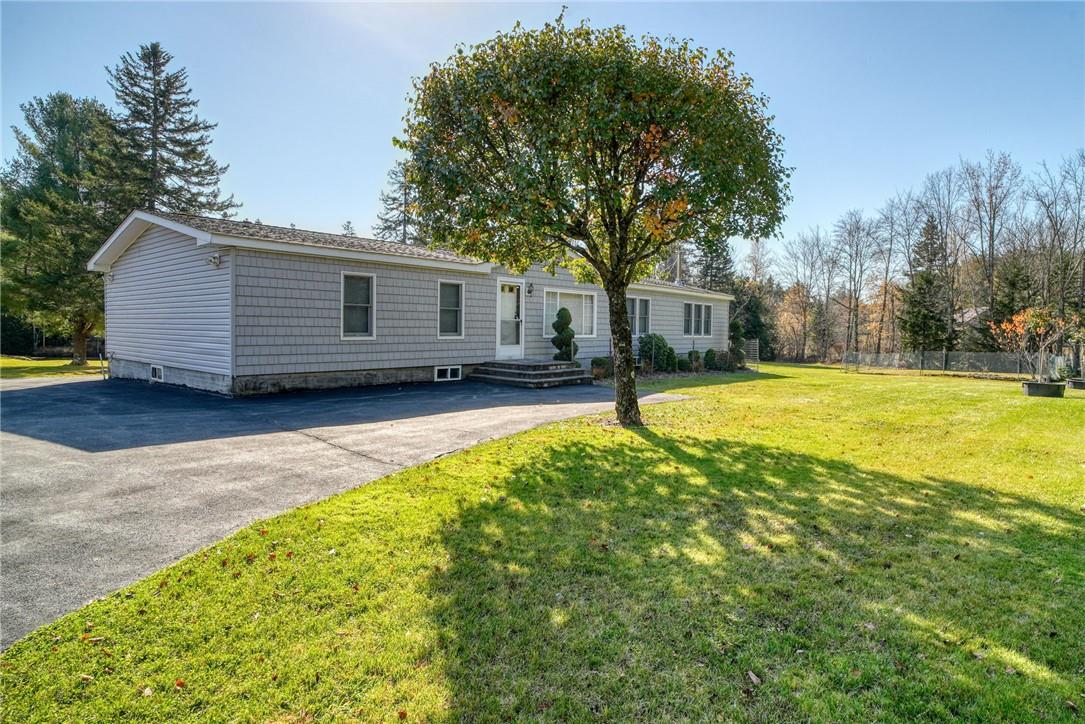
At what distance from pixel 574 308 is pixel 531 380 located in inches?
178

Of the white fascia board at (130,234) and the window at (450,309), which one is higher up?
the white fascia board at (130,234)

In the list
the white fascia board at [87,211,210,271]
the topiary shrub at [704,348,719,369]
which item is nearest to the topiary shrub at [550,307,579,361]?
the topiary shrub at [704,348,719,369]

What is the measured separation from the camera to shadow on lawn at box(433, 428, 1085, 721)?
86.9 inches

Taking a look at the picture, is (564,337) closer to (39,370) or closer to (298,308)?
(298,308)

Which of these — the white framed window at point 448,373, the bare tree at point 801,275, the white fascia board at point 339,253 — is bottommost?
the white framed window at point 448,373

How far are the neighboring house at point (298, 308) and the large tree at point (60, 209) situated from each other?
6615 millimetres

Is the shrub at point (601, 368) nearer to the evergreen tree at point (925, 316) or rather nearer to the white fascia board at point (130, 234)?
the white fascia board at point (130, 234)

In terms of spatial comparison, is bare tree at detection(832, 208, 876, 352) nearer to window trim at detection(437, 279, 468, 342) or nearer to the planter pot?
the planter pot

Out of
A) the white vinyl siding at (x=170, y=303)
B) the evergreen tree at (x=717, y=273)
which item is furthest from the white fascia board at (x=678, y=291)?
the evergreen tree at (x=717, y=273)

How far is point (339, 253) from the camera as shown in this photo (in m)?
11.2

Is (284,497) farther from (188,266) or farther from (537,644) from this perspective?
(188,266)

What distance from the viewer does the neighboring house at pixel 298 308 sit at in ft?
34.3

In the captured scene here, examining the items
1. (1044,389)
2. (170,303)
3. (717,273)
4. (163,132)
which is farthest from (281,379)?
(717,273)

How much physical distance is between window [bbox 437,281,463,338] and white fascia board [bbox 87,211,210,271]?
17.0 feet
